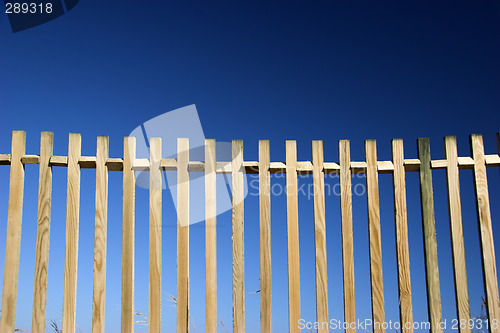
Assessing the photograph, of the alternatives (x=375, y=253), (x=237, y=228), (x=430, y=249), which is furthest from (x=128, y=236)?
(x=430, y=249)

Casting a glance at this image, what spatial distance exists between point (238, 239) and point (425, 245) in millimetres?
1528

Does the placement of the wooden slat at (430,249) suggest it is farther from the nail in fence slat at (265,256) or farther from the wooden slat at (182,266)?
the wooden slat at (182,266)

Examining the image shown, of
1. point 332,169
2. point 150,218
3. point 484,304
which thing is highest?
point 332,169

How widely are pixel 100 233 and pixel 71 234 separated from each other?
23 centimetres

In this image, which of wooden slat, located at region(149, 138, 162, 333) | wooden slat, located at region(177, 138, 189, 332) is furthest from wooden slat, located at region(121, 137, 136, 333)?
wooden slat, located at region(177, 138, 189, 332)

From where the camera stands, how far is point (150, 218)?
3939 millimetres

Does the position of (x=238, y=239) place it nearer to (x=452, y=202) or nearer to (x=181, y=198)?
(x=181, y=198)

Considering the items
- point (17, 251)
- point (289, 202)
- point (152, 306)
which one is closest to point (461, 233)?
point (289, 202)

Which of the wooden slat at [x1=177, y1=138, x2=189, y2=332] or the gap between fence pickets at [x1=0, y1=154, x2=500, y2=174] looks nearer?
the wooden slat at [x1=177, y1=138, x2=189, y2=332]

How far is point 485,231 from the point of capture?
4098 mm

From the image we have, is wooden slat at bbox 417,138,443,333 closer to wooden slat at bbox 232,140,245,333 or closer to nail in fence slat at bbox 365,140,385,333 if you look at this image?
nail in fence slat at bbox 365,140,385,333

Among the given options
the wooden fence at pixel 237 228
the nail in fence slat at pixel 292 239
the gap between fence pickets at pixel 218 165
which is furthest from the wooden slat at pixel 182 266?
the nail in fence slat at pixel 292 239

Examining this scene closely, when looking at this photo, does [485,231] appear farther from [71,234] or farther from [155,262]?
[71,234]

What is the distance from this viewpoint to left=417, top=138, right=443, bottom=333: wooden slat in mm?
3920
